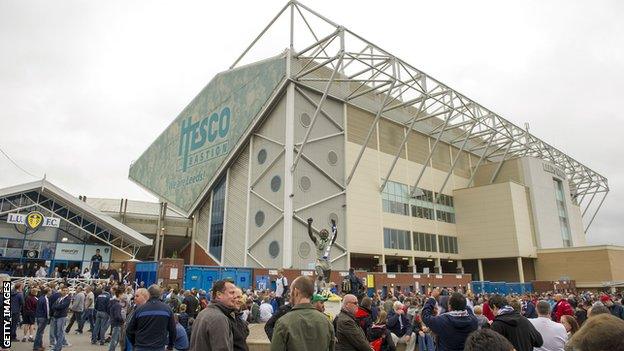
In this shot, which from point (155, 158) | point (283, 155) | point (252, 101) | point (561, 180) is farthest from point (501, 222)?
point (155, 158)

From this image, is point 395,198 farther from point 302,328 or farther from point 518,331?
point 302,328

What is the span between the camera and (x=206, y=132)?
42188mm

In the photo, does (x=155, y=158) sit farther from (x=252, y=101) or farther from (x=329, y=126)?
(x=329, y=126)

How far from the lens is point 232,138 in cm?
3869

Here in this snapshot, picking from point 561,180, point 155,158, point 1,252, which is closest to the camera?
point 1,252

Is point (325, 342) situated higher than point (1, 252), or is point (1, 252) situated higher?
point (1, 252)

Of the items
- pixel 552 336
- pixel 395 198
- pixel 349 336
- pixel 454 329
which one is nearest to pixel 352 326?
pixel 349 336

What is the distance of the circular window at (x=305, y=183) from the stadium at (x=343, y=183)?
0.10m

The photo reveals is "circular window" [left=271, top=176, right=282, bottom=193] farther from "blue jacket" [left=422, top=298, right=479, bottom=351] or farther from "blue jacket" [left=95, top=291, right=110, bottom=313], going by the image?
"blue jacket" [left=422, top=298, right=479, bottom=351]

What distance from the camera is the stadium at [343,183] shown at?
3472 cm

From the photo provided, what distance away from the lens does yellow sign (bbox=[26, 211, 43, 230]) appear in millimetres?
27781

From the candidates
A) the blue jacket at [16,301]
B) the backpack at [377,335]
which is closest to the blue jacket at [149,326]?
the backpack at [377,335]

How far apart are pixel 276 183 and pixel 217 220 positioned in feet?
27.2

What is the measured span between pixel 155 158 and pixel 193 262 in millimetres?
14405
